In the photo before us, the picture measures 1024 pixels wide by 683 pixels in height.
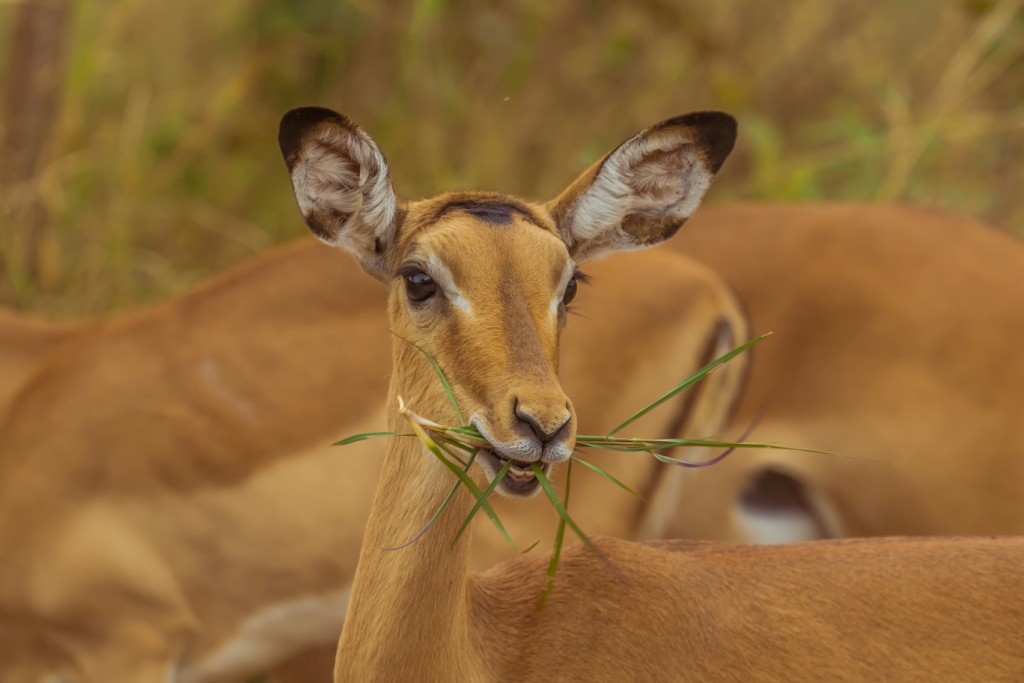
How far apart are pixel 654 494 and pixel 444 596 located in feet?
5.64

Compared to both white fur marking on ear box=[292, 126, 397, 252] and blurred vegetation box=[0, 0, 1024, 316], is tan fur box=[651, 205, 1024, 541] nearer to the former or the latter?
blurred vegetation box=[0, 0, 1024, 316]

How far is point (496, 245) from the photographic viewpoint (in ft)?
7.16

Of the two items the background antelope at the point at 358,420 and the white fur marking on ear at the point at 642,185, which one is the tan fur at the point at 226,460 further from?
the white fur marking on ear at the point at 642,185

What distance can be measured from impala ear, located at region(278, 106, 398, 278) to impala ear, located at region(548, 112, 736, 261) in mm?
373

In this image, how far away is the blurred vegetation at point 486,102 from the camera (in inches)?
239

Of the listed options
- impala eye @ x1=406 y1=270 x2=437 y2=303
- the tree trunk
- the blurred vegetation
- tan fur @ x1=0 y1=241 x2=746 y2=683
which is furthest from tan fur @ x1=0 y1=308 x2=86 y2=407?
impala eye @ x1=406 y1=270 x2=437 y2=303

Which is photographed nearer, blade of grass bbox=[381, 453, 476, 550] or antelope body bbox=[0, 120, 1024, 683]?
blade of grass bbox=[381, 453, 476, 550]

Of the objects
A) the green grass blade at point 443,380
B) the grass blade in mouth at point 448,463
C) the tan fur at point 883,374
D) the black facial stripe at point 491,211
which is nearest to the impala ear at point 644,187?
the black facial stripe at point 491,211

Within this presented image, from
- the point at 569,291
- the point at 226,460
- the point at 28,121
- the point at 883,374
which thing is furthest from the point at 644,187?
the point at 28,121

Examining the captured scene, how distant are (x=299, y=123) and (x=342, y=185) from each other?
0.23 m

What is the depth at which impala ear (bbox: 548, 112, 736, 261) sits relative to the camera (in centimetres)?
241

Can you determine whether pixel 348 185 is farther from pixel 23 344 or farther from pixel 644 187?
pixel 23 344

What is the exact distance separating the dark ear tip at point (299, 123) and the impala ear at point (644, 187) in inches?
20.2

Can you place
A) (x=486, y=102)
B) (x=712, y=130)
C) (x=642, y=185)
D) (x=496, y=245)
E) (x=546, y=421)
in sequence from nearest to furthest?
(x=546, y=421) < (x=496, y=245) < (x=712, y=130) < (x=642, y=185) < (x=486, y=102)
